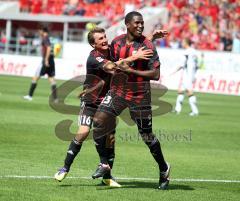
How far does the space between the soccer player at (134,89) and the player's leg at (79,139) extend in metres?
0.14

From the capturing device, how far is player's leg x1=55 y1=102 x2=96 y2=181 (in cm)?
1070

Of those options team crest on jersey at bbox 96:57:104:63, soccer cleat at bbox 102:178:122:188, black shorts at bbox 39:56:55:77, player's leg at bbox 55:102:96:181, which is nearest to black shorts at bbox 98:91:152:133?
player's leg at bbox 55:102:96:181

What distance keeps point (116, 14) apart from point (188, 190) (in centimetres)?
4214

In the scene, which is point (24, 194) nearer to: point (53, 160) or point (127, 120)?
point (53, 160)

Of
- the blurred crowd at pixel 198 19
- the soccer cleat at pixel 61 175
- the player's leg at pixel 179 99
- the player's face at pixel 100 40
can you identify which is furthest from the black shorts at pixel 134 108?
the blurred crowd at pixel 198 19

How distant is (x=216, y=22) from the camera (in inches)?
1859

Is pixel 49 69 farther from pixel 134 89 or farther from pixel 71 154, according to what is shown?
pixel 134 89

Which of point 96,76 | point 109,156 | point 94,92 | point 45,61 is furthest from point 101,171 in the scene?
point 45,61

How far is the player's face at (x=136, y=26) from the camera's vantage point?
34.1 ft

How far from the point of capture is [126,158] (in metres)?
14.5

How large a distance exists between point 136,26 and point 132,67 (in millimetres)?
562

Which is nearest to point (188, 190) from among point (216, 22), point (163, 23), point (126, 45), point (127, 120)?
point (126, 45)

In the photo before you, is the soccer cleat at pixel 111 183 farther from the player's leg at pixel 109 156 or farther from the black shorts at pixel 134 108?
the black shorts at pixel 134 108

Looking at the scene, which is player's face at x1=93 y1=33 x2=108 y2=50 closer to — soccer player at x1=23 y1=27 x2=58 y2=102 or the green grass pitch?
the green grass pitch
